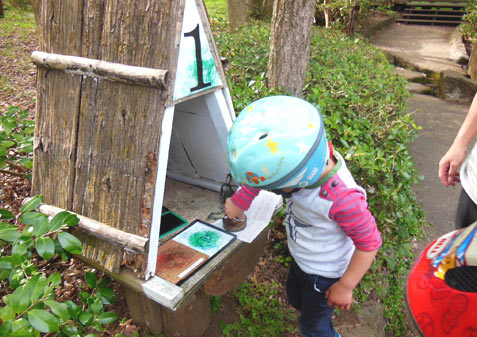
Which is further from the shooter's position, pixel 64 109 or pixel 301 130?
pixel 64 109

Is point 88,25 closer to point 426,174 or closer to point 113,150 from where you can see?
point 113,150

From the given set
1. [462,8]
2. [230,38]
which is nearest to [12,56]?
[230,38]

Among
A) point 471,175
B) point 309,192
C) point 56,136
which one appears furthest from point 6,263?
point 471,175

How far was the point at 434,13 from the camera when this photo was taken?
486 inches

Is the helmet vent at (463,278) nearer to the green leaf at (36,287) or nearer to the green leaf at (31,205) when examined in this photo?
the green leaf at (36,287)

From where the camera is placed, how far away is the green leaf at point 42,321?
1138 millimetres

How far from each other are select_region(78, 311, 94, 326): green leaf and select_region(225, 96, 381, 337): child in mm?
802

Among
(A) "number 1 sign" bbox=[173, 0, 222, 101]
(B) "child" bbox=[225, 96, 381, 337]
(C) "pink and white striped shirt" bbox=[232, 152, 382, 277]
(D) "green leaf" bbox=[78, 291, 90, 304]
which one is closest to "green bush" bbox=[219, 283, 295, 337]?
(B) "child" bbox=[225, 96, 381, 337]

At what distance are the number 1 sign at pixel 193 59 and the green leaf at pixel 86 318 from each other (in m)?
0.98

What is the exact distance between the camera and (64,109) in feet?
5.41

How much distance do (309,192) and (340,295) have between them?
51 centimetres

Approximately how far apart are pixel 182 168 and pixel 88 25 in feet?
4.18

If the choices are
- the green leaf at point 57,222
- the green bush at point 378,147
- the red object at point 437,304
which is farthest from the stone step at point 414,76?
the green leaf at point 57,222

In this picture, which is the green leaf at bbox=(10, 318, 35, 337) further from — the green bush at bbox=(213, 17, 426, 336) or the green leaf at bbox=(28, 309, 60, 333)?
the green bush at bbox=(213, 17, 426, 336)
